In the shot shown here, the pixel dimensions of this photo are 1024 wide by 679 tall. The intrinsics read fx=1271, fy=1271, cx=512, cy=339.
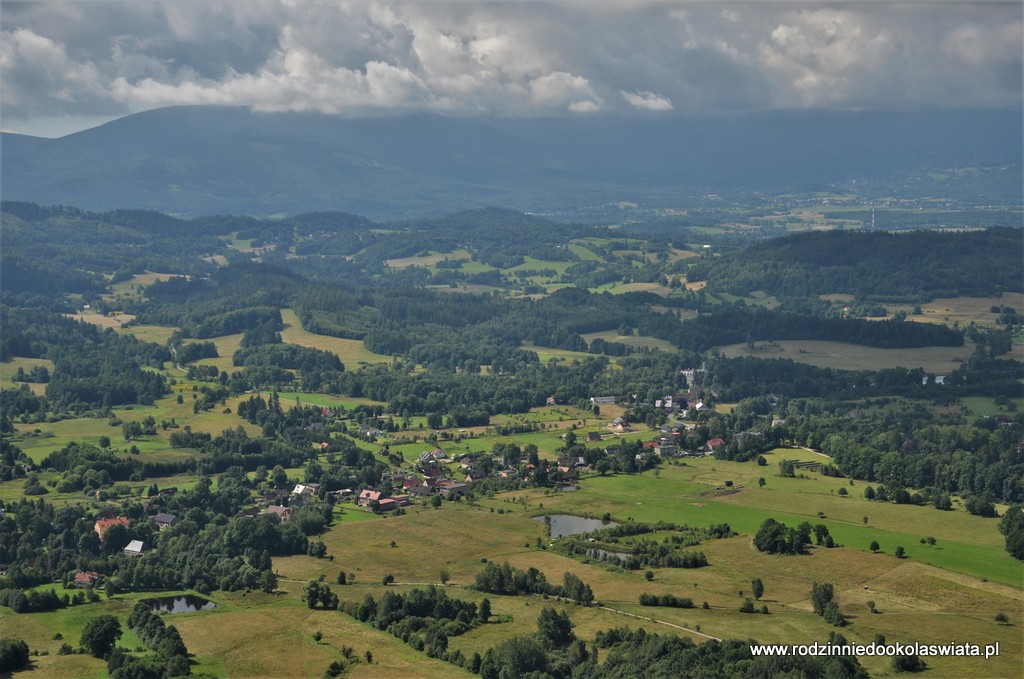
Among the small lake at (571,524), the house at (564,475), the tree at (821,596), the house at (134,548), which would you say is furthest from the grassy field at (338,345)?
the tree at (821,596)

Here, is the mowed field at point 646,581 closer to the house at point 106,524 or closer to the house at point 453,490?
the house at point 453,490

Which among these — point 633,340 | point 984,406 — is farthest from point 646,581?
point 633,340

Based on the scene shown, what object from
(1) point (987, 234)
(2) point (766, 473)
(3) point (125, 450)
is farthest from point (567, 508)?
(1) point (987, 234)

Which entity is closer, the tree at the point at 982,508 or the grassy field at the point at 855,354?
the tree at the point at 982,508

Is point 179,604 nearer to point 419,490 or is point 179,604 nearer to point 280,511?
point 280,511

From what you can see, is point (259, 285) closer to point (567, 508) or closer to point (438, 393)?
point (438, 393)

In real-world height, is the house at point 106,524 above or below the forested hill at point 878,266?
below
